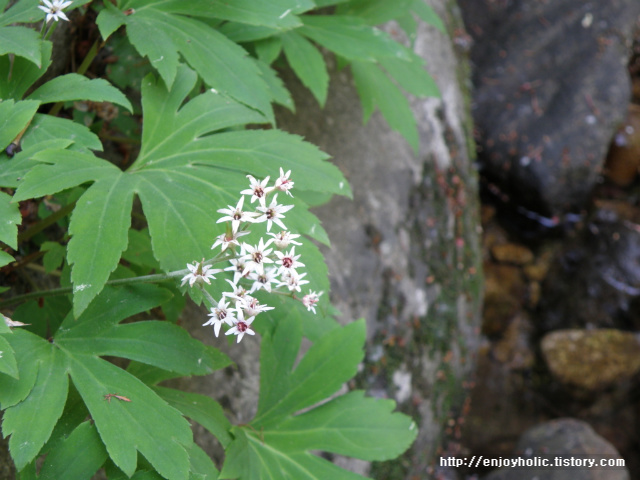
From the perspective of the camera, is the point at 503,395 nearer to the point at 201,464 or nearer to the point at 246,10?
the point at 201,464

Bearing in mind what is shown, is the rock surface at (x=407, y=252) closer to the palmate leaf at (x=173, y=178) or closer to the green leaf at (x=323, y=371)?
the green leaf at (x=323, y=371)

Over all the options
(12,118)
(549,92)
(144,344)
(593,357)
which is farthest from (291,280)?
(549,92)

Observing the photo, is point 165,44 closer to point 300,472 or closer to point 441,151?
point 300,472

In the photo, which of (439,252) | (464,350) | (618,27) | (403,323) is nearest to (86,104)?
(403,323)

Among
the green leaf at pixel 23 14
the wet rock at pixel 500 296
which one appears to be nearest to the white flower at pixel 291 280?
the green leaf at pixel 23 14

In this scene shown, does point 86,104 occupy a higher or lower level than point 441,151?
higher

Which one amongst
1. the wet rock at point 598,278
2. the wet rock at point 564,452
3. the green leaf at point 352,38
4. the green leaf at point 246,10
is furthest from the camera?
the wet rock at point 598,278

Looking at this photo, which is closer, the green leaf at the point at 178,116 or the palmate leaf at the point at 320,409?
the green leaf at the point at 178,116
